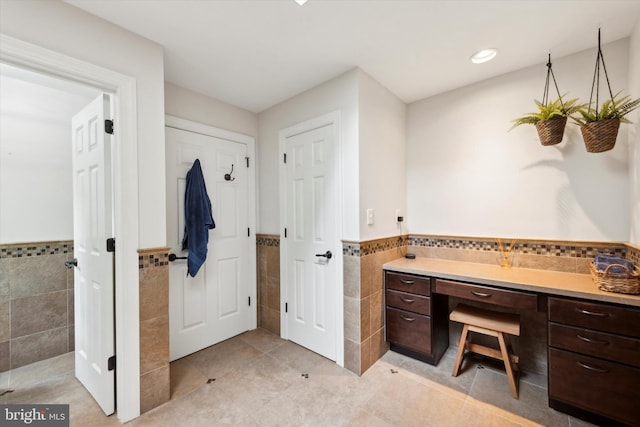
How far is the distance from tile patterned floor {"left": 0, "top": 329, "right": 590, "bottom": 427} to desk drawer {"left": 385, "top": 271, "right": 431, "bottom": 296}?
632mm

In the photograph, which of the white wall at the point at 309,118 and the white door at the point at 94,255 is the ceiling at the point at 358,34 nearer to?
the white wall at the point at 309,118

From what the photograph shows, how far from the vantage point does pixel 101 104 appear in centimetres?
161

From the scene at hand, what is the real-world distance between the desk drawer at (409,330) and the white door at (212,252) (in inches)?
61.1

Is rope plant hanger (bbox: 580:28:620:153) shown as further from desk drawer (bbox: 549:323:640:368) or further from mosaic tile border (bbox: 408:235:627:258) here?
desk drawer (bbox: 549:323:640:368)

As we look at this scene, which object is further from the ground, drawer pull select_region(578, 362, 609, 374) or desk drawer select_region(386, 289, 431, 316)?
desk drawer select_region(386, 289, 431, 316)

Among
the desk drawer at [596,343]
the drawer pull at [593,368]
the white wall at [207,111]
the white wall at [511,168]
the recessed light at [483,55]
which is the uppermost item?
the recessed light at [483,55]

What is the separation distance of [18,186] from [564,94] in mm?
4442

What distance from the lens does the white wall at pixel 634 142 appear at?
1609mm

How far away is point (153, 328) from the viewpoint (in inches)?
66.1

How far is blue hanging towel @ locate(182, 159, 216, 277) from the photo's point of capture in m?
2.28

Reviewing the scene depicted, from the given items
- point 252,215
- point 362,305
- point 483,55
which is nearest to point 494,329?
point 362,305

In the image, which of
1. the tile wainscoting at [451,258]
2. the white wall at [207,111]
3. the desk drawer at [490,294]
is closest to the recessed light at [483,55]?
the tile wainscoting at [451,258]

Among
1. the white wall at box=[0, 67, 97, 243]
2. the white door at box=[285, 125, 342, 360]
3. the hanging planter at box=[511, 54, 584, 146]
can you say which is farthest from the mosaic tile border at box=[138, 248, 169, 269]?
the hanging planter at box=[511, 54, 584, 146]

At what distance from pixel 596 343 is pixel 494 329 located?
501 millimetres
